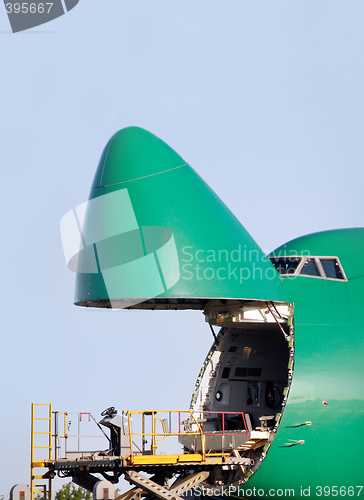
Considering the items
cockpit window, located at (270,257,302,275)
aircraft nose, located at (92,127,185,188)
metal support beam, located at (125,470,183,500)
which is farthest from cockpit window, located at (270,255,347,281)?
metal support beam, located at (125,470,183,500)

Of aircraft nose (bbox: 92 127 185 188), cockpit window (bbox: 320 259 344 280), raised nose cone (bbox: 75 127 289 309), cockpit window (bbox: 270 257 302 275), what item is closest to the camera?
raised nose cone (bbox: 75 127 289 309)

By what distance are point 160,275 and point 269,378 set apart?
719 cm

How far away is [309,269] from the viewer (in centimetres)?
2111

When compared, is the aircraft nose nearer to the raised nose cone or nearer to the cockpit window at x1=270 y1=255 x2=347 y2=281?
the raised nose cone

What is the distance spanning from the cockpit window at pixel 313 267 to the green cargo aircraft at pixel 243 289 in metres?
0.03

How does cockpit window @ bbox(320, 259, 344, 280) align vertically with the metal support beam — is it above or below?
above

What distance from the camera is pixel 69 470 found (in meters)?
19.8

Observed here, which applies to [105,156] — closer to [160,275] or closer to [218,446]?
[160,275]

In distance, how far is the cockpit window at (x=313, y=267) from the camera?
2097 centimetres

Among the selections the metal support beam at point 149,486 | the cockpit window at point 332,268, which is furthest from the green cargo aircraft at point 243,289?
the metal support beam at point 149,486

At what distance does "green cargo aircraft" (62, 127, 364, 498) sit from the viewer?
18688 millimetres

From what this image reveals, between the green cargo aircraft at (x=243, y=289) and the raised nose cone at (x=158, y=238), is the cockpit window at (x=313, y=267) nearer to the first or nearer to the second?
the green cargo aircraft at (x=243, y=289)

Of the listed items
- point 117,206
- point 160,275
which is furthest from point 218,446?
point 117,206

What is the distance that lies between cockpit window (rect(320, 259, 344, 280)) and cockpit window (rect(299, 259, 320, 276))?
25cm
